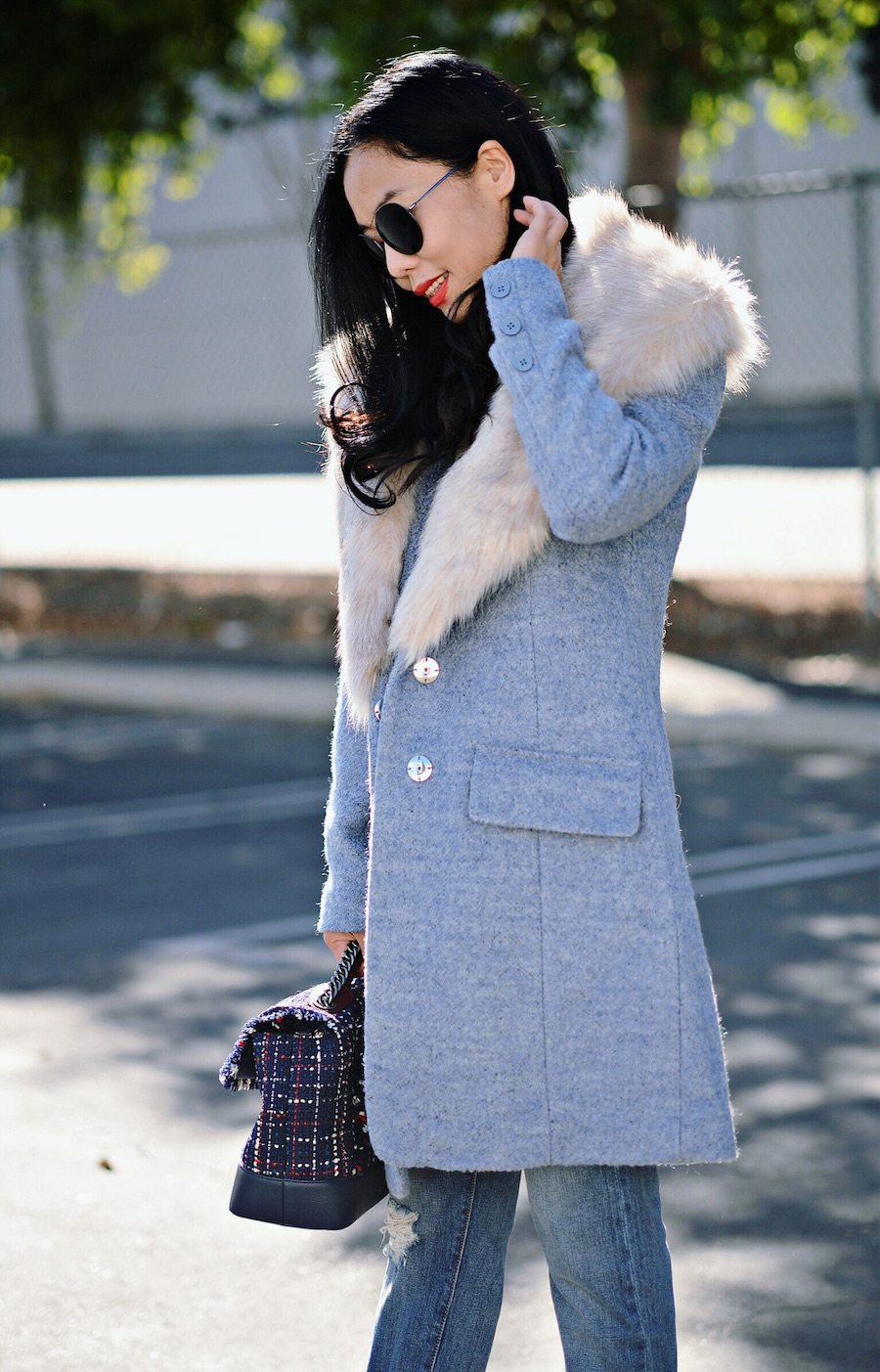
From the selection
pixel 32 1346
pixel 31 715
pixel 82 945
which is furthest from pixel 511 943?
pixel 31 715

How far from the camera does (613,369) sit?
2.19 meters

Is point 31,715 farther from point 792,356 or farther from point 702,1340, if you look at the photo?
point 792,356

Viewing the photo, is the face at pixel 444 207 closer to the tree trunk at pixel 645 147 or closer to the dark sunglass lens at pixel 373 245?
the dark sunglass lens at pixel 373 245

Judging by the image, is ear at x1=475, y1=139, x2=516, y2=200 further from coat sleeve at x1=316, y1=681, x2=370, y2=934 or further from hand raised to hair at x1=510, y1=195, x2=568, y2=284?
coat sleeve at x1=316, y1=681, x2=370, y2=934

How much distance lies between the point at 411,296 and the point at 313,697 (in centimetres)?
737

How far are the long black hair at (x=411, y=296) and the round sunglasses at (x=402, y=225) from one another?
0.18 ft

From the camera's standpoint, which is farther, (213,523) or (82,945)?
(213,523)

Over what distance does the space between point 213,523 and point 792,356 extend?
36.1 feet

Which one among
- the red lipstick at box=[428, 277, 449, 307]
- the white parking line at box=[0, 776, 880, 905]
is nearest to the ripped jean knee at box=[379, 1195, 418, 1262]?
the red lipstick at box=[428, 277, 449, 307]

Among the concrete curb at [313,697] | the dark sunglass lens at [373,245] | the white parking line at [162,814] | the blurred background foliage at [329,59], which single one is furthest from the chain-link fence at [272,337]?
the dark sunglass lens at [373,245]

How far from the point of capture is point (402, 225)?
2.26 m

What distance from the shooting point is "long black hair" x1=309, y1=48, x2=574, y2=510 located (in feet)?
7.47

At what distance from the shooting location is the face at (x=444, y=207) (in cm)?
227

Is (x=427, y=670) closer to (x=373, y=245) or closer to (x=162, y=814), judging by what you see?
(x=373, y=245)
